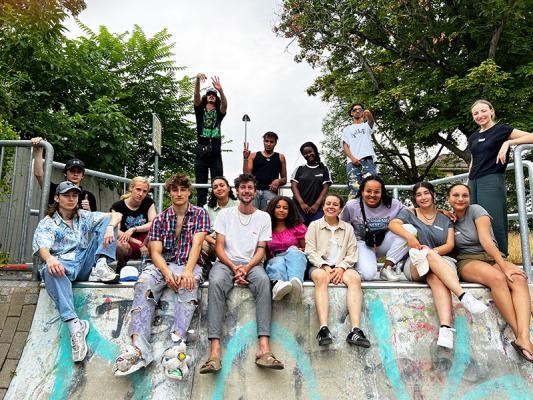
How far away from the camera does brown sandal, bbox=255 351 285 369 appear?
3369 mm

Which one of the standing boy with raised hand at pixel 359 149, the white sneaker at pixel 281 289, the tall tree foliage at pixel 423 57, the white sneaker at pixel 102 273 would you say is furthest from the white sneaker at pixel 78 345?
the tall tree foliage at pixel 423 57

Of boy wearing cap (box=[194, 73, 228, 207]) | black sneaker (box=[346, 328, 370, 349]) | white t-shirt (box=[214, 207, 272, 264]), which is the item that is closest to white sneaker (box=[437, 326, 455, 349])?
black sneaker (box=[346, 328, 370, 349])

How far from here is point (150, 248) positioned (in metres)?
4.10

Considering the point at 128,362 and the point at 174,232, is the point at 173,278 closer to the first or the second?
the point at 174,232

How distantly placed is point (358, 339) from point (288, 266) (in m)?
0.97

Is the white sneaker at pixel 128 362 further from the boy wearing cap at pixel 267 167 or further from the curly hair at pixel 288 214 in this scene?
the boy wearing cap at pixel 267 167

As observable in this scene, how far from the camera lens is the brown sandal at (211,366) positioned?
3.33 m

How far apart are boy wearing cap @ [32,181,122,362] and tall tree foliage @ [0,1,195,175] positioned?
322 cm

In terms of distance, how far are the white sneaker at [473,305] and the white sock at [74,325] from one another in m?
3.34

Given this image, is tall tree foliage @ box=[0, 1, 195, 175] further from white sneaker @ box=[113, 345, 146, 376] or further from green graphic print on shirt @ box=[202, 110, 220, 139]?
white sneaker @ box=[113, 345, 146, 376]

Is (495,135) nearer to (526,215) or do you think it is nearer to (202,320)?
(526,215)

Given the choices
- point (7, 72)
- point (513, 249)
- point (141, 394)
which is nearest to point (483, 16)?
point (513, 249)

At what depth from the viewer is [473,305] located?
3.53 m

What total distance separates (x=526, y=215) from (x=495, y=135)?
878mm
